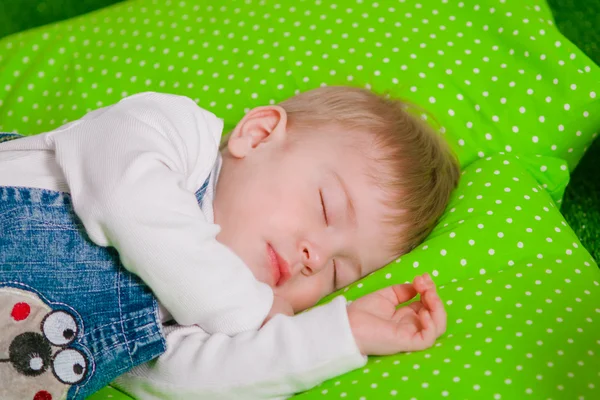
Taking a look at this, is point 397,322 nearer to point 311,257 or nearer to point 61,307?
point 311,257

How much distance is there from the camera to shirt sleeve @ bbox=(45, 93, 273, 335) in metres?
1.07

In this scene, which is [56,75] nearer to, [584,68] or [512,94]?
[512,94]

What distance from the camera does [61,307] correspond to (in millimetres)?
1081

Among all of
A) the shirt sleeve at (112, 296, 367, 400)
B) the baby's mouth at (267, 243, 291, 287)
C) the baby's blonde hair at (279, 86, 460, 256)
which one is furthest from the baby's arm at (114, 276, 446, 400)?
the baby's blonde hair at (279, 86, 460, 256)

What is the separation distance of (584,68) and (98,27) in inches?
41.6

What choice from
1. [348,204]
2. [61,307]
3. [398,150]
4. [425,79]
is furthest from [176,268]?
[425,79]

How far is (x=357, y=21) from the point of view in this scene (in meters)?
1.69

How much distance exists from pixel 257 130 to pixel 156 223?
0.36m

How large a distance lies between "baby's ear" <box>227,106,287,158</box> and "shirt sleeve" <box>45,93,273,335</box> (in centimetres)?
16

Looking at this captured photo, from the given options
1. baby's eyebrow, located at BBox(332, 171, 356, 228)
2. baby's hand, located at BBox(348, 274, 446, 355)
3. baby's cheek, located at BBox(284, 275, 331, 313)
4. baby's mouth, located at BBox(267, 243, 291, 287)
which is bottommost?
baby's cheek, located at BBox(284, 275, 331, 313)

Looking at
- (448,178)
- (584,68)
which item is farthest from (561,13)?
(448,178)

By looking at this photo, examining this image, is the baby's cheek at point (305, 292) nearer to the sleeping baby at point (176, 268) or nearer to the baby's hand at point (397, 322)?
the sleeping baby at point (176, 268)

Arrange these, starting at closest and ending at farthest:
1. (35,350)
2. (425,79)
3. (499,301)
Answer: (35,350) < (499,301) < (425,79)

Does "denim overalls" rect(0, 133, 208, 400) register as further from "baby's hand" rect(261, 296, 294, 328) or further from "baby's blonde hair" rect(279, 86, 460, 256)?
"baby's blonde hair" rect(279, 86, 460, 256)
